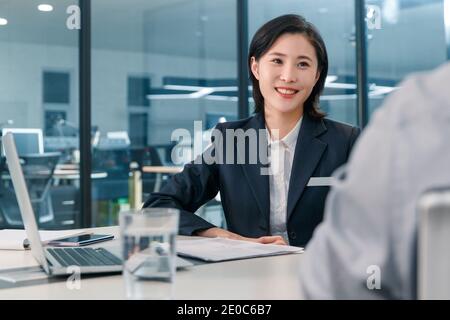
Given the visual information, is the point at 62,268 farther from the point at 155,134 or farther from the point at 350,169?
the point at 155,134

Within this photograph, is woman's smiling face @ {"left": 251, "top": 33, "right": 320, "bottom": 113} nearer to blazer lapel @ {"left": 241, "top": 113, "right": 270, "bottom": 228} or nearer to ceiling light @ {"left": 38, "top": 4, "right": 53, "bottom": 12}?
blazer lapel @ {"left": 241, "top": 113, "right": 270, "bottom": 228}

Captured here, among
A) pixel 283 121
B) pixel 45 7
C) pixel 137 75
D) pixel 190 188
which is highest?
pixel 45 7

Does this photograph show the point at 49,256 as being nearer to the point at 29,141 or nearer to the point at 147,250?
the point at 147,250

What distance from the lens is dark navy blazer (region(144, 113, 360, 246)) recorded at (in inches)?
77.7

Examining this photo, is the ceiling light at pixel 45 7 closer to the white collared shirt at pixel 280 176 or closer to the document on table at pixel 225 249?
the white collared shirt at pixel 280 176

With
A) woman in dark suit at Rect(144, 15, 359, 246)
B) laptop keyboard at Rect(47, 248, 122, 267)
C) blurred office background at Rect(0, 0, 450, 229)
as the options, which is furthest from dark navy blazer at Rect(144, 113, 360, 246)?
blurred office background at Rect(0, 0, 450, 229)

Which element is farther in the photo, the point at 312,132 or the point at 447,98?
the point at 312,132

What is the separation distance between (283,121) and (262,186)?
0.27 meters

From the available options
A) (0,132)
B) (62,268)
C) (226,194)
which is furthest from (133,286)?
(0,132)

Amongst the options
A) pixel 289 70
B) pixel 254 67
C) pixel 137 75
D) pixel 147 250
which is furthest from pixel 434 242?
pixel 137 75

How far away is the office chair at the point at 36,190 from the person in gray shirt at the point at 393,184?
13.1 ft

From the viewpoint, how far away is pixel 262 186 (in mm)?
2018

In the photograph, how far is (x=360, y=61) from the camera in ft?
17.0

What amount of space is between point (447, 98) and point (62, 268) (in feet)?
3.07
